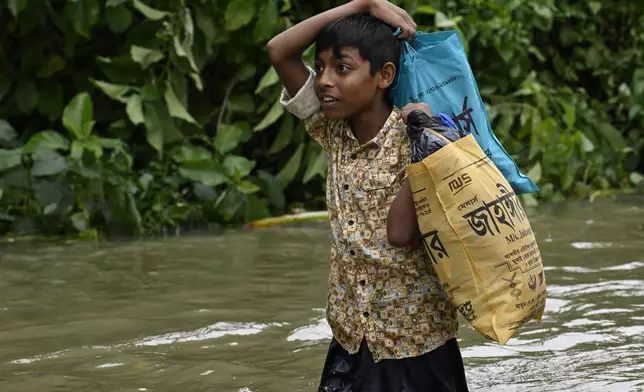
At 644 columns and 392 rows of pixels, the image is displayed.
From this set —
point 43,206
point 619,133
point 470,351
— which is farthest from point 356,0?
point 619,133

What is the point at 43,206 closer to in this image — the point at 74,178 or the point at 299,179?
the point at 74,178

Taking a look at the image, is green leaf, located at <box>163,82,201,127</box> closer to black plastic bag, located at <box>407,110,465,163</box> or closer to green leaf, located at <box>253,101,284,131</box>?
green leaf, located at <box>253,101,284,131</box>

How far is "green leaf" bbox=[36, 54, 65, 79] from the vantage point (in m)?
6.66

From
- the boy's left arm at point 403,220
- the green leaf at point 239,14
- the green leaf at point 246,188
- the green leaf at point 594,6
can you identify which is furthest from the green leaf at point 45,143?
the green leaf at point 594,6

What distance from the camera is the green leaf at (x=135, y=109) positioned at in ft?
20.7

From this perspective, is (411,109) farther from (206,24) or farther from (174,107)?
(206,24)

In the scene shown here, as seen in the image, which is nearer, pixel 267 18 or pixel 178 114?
pixel 178 114

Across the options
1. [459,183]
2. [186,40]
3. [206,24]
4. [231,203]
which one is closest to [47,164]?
[231,203]

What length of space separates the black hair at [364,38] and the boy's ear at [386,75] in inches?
0.5

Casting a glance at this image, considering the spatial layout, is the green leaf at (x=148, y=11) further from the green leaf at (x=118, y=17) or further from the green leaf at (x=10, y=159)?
the green leaf at (x=10, y=159)

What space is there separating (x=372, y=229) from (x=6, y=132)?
4.23 m

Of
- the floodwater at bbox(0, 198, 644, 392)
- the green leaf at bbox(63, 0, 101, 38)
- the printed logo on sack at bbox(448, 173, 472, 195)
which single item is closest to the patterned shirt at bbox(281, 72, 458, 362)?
the printed logo on sack at bbox(448, 173, 472, 195)

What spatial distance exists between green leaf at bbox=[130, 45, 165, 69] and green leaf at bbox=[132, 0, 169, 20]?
196 mm

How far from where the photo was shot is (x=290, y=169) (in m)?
6.89
